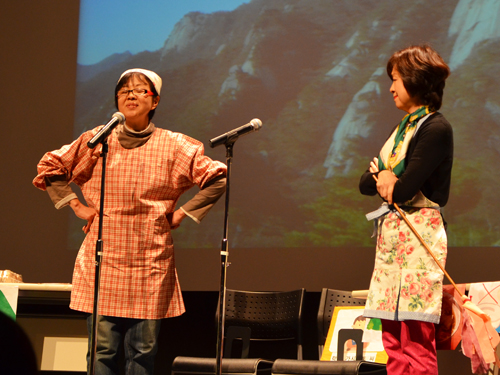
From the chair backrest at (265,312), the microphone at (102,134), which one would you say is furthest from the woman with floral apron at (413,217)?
the chair backrest at (265,312)

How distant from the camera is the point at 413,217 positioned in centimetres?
192

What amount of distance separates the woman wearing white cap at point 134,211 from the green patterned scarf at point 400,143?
0.80m

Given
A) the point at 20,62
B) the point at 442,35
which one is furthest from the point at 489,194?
the point at 20,62

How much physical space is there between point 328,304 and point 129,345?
134 centimetres

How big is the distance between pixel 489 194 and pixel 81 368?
8.53 feet

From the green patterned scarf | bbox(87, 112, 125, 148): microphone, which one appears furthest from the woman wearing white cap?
the green patterned scarf

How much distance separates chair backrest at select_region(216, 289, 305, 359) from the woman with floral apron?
4.55ft

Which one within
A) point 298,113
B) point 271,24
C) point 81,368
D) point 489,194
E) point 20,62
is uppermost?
point 271,24

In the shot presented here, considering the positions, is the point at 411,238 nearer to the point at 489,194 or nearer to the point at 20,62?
the point at 489,194

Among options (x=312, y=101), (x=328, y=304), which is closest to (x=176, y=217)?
(x=328, y=304)

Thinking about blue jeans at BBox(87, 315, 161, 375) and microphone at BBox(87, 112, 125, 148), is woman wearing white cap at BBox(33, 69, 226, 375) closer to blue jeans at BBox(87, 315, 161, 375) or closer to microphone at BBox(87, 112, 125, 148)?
blue jeans at BBox(87, 315, 161, 375)

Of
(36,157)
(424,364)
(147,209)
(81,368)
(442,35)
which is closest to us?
(424,364)

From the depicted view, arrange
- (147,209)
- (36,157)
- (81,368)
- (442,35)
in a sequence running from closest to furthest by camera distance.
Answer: (147,209), (81,368), (442,35), (36,157)

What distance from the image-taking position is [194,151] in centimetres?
254
